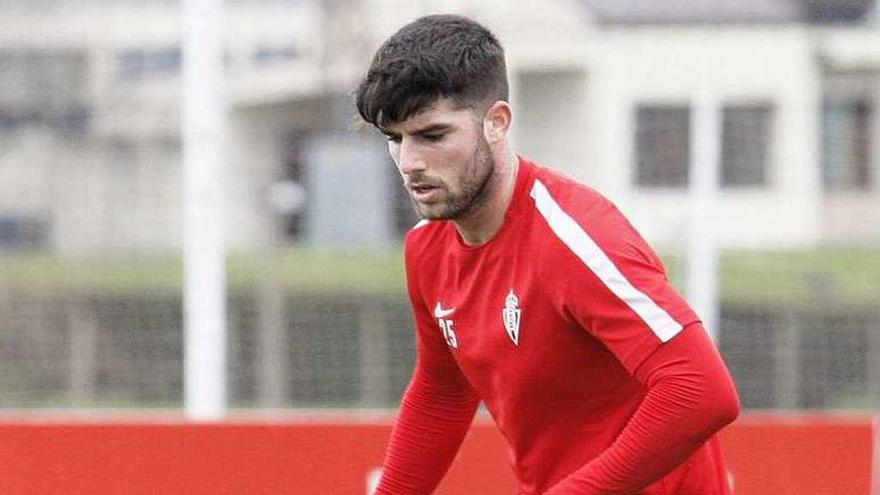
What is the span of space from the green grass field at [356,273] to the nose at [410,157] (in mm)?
5376

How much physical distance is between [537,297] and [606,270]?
0.20 metres

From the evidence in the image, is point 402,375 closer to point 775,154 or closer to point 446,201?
point 775,154

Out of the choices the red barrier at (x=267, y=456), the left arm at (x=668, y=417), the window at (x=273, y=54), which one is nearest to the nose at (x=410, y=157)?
the left arm at (x=668, y=417)

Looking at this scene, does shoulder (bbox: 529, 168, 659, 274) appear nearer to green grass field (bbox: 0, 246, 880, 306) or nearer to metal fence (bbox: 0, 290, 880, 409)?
green grass field (bbox: 0, 246, 880, 306)

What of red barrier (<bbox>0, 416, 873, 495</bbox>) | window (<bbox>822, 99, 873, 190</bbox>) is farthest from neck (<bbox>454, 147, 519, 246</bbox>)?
window (<bbox>822, 99, 873, 190</bbox>)

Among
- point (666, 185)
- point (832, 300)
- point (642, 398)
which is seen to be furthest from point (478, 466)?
point (832, 300)

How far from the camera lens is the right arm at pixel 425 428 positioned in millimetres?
3277

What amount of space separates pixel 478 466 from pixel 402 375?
10.2ft

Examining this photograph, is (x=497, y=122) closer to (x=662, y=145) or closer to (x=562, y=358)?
(x=562, y=358)

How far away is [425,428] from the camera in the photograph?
329 cm

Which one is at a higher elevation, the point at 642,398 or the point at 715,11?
the point at 715,11

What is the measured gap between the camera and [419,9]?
26.9ft

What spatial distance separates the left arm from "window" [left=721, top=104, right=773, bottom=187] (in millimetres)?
5397

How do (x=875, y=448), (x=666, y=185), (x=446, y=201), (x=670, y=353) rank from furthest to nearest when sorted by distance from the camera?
(x=666, y=185), (x=875, y=448), (x=446, y=201), (x=670, y=353)
